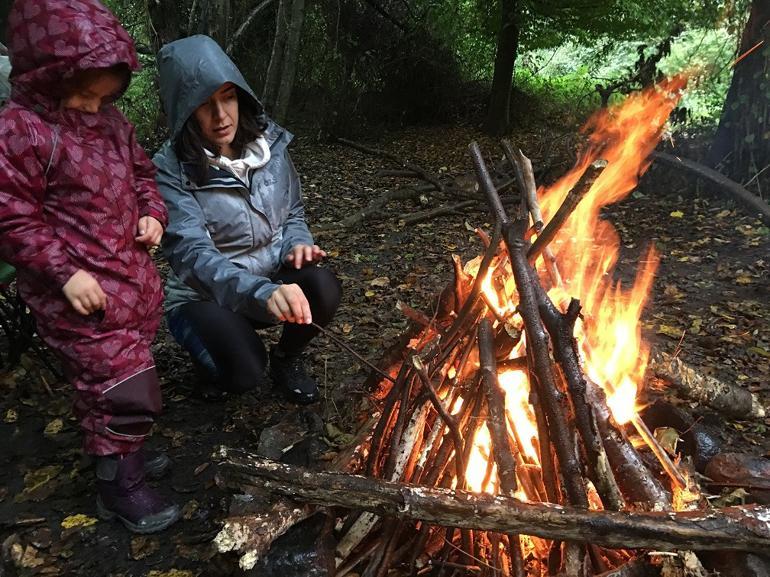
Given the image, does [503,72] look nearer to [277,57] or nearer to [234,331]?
[277,57]

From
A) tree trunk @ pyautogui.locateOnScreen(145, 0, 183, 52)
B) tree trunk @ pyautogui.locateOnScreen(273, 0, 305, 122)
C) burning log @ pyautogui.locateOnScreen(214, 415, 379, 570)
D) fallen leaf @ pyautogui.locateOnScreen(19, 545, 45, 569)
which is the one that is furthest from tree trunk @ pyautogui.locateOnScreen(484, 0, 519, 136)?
fallen leaf @ pyautogui.locateOnScreen(19, 545, 45, 569)

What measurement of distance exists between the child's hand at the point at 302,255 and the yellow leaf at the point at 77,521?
4.98ft

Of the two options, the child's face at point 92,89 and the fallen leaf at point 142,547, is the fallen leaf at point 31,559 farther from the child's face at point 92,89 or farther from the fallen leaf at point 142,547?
the child's face at point 92,89

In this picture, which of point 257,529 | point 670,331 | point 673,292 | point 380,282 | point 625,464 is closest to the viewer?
point 257,529

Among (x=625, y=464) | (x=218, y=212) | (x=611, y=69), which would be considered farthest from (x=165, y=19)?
(x=611, y=69)

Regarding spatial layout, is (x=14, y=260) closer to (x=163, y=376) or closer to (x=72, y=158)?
(x=72, y=158)

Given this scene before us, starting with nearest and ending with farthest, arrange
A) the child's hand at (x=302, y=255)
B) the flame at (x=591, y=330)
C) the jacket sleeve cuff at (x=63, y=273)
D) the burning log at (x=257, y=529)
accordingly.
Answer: the burning log at (x=257, y=529) < the jacket sleeve cuff at (x=63, y=273) < the flame at (x=591, y=330) < the child's hand at (x=302, y=255)

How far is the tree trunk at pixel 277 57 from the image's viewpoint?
26.7 ft

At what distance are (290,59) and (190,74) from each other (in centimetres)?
642

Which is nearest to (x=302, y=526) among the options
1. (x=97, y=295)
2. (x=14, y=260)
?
(x=97, y=295)

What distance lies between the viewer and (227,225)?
2.81 metres

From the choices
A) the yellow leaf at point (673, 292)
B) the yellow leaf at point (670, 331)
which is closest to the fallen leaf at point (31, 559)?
the yellow leaf at point (670, 331)

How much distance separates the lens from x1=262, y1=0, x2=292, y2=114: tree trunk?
813 cm

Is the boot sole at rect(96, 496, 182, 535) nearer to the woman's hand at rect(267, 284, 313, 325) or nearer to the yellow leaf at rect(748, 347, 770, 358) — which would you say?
the woman's hand at rect(267, 284, 313, 325)
